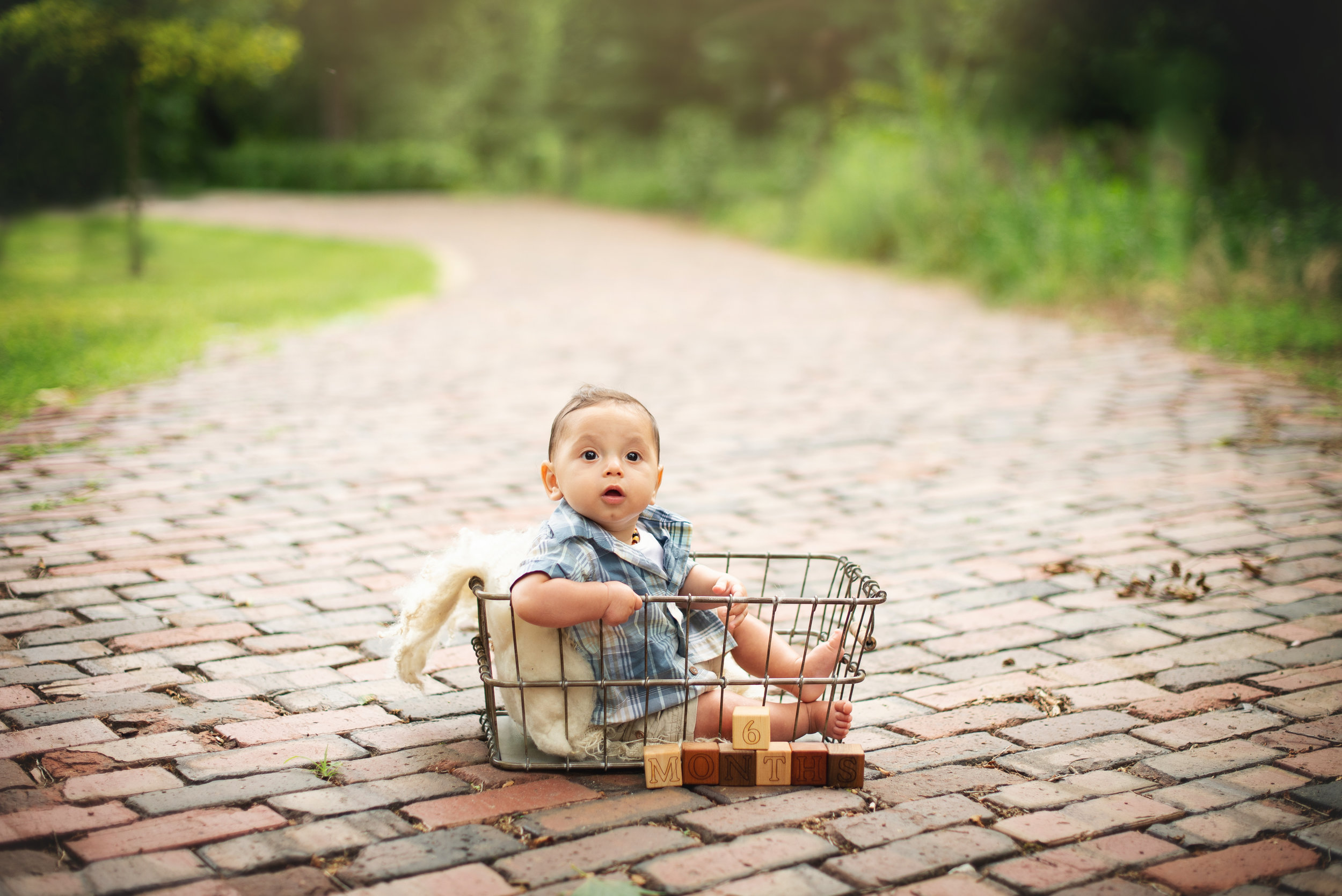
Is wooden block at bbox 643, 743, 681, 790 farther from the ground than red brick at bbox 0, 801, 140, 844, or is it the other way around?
wooden block at bbox 643, 743, 681, 790

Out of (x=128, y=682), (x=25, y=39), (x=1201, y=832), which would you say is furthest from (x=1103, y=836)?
(x=25, y=39)

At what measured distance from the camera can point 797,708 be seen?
267 cm

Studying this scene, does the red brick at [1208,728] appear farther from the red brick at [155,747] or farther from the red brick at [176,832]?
the red brick at [155,747]

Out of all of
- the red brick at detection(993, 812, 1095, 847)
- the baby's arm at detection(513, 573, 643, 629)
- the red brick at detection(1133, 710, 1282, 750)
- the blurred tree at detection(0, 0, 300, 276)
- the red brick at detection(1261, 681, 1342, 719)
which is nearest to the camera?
the red brick at detection(993, 812, 1095, 847)

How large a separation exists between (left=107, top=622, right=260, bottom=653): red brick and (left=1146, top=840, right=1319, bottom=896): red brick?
8.13 feet

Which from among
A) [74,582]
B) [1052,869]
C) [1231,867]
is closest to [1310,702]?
[1231,867]

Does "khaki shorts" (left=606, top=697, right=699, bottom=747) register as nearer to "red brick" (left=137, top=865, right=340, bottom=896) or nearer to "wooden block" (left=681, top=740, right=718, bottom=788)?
"wooden block" (left=681, top=740, right=718, bottom=788)

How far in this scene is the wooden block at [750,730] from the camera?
256 cm

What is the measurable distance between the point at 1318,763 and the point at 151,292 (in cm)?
1268

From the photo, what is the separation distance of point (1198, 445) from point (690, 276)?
9.58 m

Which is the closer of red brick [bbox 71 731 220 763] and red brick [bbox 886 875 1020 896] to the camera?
red brick [bbox 886 875 1020 896]

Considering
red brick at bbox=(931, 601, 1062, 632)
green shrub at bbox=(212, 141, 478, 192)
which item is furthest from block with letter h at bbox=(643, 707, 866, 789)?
green shrub at bbox=(212, 141, 478, 192)

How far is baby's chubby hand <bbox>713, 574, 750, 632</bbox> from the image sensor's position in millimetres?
2682

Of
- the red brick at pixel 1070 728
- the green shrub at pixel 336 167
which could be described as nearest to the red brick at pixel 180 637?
the red brick at pixel 1070 728
